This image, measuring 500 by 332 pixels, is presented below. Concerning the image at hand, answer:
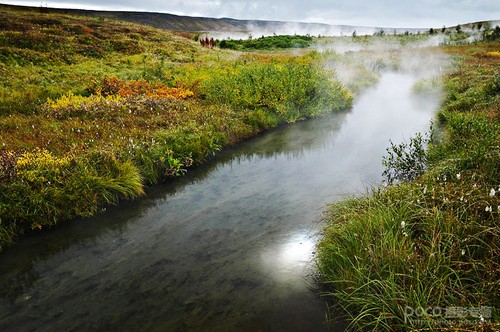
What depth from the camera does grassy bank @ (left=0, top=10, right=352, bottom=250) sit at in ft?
26.2

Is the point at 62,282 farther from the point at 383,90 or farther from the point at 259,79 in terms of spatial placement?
the point at 383,90

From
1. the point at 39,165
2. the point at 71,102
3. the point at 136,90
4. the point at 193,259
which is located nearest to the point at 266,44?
the point at 136,90

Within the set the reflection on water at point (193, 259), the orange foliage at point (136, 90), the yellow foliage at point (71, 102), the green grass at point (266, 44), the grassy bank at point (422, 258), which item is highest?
the green grass at point (266, 44)

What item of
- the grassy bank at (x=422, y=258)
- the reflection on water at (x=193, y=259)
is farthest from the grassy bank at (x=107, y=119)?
the grassy bank at (x=422, y=258)

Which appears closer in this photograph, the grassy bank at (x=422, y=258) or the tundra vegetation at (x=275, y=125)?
the grassy bank at (x=422, y=258)

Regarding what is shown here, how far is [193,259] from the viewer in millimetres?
6535

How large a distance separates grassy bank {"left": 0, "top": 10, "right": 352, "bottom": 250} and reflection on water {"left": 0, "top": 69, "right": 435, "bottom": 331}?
2.33 feet

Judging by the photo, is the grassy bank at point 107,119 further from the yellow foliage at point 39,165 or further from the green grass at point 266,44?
the green grass at point 266,44

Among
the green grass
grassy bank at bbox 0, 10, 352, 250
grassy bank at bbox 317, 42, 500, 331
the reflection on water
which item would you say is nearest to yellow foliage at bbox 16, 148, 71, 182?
grassy bank at bbox 0, 10, 352, 250

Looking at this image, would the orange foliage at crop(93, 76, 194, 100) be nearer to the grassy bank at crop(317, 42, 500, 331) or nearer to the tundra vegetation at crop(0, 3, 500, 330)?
the tundra vegetation at crop(0, 3, 500, 330)

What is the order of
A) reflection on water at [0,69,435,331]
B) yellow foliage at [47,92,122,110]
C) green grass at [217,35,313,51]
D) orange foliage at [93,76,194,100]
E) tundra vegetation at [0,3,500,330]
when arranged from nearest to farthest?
tundra vegetation at [0,3,500,330] < reflection on water at [0,69,435,331] < yellow foliage at [47,92,122,110] < orange foliage at [93,76,194,100] < green grass at [217,35,313,51]

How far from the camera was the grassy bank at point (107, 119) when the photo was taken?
8000 millimetres

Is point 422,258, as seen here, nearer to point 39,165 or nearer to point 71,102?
point 39,165

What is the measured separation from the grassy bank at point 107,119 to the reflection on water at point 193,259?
71 centimetres
